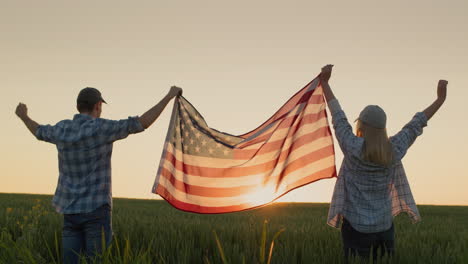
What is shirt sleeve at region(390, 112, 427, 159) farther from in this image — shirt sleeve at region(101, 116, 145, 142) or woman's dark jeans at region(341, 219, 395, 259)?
shirt sleeve at region(101, 116, 145, 142)

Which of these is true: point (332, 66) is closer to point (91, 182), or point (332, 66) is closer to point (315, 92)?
point (315, 92)

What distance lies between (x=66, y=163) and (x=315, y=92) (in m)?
3.26

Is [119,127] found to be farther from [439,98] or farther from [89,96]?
[439,98]

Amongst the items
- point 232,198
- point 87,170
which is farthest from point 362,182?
point 87,170

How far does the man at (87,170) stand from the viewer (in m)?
4.40

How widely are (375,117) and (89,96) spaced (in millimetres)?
2831

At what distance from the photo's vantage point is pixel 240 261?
193 inches

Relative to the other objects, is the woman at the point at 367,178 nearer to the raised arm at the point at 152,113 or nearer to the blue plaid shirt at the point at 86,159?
the raised arm at the point at 152,113

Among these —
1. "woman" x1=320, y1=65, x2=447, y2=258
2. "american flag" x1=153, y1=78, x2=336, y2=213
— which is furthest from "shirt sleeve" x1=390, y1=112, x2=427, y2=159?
"american flag" x1=153, y1=78, x2=336, y2=213

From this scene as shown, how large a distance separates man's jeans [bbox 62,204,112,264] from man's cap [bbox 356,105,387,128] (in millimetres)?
2716

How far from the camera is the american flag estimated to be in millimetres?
6066

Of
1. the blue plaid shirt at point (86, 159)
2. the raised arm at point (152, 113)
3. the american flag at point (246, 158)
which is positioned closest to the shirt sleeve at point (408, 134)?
the american flag at point (246, 158)

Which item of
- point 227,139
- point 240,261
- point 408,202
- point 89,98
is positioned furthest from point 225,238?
point 89,98

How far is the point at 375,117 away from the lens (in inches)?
180
